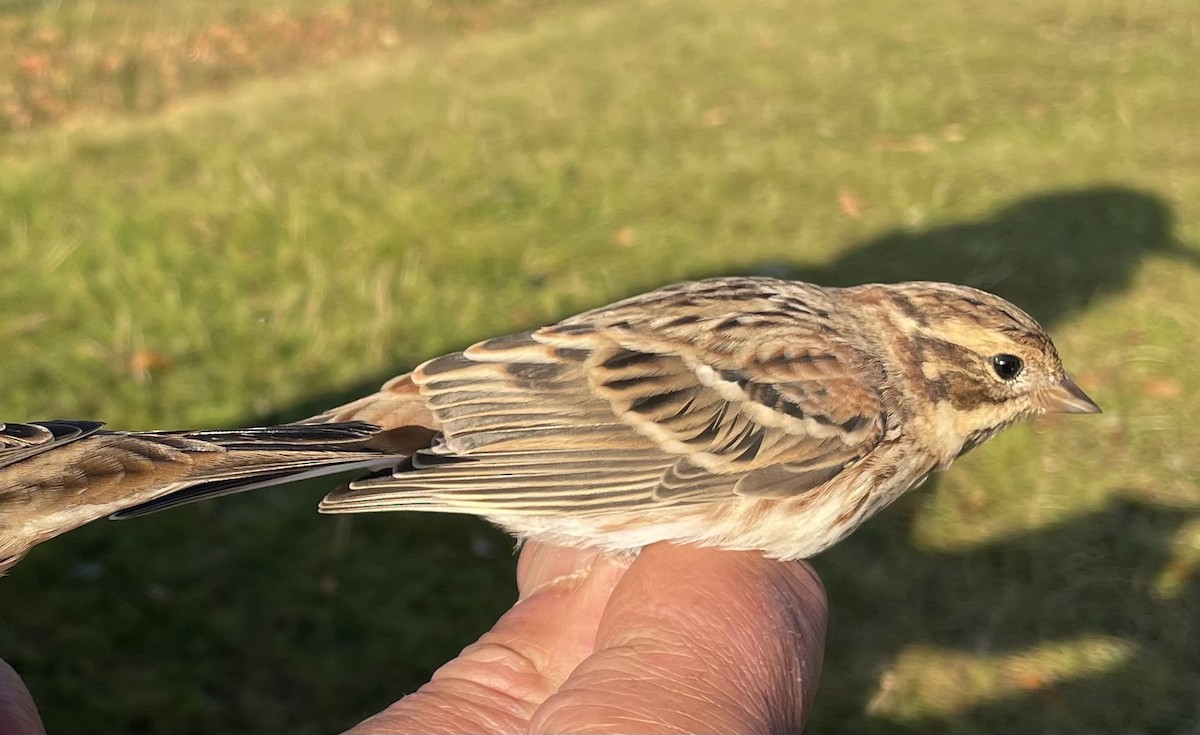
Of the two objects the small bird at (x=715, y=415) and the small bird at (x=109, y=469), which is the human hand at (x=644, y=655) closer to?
the small bird at (x=715, y=415)

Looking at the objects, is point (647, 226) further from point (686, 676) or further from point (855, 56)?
point (686, 676)

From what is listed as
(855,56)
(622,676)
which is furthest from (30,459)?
(855,56)

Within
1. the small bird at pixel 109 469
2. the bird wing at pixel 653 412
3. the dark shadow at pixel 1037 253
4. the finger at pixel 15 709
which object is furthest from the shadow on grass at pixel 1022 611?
the finger at pixel 15 709

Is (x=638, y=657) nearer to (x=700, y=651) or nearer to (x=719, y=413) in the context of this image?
(x=700, y=651)

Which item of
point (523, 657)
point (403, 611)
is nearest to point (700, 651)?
point (523, 657)

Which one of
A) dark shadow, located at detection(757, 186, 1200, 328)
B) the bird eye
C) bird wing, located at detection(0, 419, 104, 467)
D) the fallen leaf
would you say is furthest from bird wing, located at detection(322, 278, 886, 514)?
the fallen leaf
